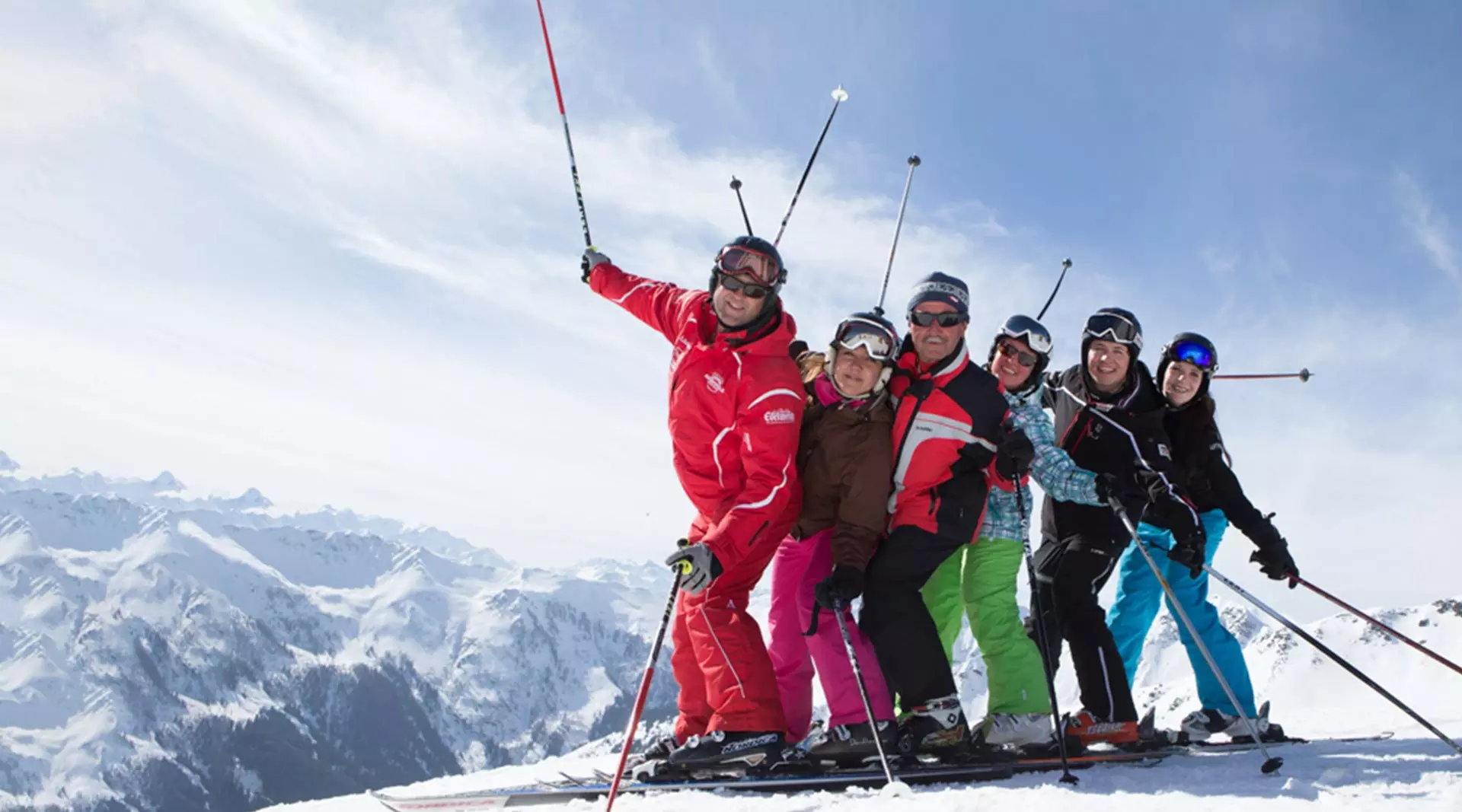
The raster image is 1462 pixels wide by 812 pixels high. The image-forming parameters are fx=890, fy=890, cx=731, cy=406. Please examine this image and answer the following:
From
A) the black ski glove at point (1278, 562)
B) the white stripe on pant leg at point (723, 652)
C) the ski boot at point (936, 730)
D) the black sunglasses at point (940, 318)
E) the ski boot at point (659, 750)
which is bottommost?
the ski boot at point (659, 750)

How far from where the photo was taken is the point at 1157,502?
6.09 meters

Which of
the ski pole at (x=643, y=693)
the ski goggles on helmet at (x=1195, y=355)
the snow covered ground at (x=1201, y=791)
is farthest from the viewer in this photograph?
the ski goggles on helmet at (x=1195, y=355)

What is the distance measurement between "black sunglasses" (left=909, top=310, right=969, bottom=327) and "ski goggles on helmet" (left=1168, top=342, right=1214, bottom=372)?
193cm

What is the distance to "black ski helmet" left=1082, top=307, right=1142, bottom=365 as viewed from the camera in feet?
20.9

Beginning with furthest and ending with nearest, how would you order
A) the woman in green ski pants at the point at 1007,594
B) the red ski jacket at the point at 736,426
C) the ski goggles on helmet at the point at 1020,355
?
the ski goggles on helmet at the point at 1020,355 < the red ski jacket at the point at 736,426 < the woman in green ski pants at the point at 1007,594

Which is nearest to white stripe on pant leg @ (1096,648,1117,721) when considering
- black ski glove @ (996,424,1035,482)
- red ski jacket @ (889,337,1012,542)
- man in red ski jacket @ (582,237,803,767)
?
red ski jacket @ (889,337,1012,542)

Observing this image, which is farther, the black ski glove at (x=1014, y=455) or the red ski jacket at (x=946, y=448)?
the red ski jacket at (x=946, y=448)

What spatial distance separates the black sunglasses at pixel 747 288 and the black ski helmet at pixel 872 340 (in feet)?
1.94

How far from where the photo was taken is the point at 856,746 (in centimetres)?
541

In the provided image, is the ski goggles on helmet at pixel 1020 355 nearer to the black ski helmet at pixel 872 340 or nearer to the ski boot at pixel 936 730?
the black ski helmet at pixel 872 340

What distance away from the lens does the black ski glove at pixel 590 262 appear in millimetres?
7691

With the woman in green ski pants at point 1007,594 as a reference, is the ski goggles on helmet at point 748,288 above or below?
above

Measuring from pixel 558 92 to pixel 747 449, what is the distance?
15.4 ft

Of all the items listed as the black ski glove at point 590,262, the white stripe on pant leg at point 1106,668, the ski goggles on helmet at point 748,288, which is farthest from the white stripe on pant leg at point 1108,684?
the black ski glove at point 590,262
